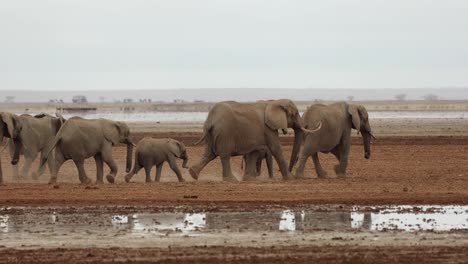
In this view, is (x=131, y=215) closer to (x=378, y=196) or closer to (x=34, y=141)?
(x=378, y=196)

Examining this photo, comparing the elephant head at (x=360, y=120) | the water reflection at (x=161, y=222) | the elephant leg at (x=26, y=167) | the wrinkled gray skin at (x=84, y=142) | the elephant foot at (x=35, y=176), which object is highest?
the elephant head at (x=360, y=120)

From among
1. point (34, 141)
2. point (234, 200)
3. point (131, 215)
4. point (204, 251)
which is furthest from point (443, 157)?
point (204, 251)

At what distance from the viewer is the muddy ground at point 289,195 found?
1541 centimetres

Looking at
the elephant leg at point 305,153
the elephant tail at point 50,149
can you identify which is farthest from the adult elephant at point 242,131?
the elephant tail at point 50,149

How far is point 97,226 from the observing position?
1861cm

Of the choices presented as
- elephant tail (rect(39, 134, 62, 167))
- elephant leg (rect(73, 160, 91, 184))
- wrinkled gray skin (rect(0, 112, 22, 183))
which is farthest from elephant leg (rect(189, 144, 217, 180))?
wrinkled gray skin (rect(0, 112, 22, 183))

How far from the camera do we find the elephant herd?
89.9 feet

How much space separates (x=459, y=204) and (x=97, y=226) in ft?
24.2

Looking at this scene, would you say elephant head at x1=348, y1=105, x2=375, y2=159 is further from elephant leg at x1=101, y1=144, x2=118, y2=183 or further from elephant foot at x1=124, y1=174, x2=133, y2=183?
elephant leg at x1=101, y1=144, x2=118, y2=183

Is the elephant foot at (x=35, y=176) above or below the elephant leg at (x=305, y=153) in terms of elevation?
below

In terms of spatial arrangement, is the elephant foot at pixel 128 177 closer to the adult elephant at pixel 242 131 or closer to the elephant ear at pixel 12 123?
the adult elephant at pixel 242 131

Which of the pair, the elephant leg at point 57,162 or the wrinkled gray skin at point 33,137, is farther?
the wrinkled gray skin at point 33,137

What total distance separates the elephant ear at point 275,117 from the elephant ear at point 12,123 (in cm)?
642

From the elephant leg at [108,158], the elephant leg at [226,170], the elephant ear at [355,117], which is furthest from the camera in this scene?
the elephant ear at [355,117]
